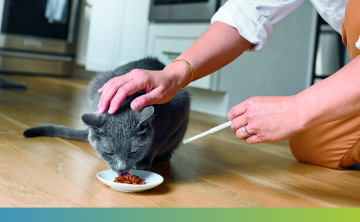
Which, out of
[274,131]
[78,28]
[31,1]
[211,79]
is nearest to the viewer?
[274,131]

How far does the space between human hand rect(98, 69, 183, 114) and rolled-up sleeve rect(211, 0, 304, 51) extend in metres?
0.35

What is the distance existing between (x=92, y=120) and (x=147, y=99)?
0.15 metres

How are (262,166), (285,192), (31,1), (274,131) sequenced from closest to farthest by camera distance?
1. (274,131)
2. (285,192)
3. (262,166)
4. (31,1)

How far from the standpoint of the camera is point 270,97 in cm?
87

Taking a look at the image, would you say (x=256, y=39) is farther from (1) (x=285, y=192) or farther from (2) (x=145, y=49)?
Result: (2) (x=145, y=49)

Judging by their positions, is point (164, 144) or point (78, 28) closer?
point (164, 144)

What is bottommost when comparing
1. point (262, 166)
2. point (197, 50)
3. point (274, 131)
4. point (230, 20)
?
point (262, 166)

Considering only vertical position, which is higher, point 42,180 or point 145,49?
point 145,49

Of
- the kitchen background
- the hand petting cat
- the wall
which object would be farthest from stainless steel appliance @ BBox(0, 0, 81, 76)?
the hand petting cat

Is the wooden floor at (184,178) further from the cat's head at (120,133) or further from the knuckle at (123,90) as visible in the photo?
the knuckle at (123,90)

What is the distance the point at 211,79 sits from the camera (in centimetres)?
249

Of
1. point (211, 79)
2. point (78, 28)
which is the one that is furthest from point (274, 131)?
point (78, 28)

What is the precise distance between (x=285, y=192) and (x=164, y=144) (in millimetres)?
420

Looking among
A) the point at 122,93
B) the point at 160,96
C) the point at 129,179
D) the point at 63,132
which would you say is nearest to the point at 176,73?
the point at 160,96
